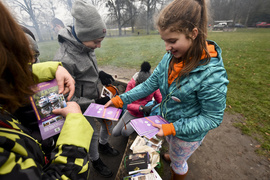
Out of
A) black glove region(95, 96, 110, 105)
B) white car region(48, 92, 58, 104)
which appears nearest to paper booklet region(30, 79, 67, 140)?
white car region(48, 92, 58, 104)

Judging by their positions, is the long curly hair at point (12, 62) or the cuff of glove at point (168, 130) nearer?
the long curly hair at point (12, 62)

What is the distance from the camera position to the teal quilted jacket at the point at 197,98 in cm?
117

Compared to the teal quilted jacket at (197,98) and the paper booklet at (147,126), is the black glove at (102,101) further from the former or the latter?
the teal quilted jacket at (197,98)

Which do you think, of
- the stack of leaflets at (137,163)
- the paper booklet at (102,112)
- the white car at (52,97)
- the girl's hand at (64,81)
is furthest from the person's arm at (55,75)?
the stack of leaflets at (137,163)

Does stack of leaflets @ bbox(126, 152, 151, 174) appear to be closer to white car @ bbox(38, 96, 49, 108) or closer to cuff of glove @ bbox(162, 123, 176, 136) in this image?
cuff of glove @ bbox(162, 123, 176, 136)

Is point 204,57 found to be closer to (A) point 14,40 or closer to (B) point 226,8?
(A) point 14,40

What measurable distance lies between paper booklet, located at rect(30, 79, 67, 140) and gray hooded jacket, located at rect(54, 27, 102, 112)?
0.61m

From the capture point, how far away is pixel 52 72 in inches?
52.9

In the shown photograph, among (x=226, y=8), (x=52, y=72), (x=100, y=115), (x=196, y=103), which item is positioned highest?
(x=226, y=8)

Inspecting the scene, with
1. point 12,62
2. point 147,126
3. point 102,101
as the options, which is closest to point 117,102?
point 102,101

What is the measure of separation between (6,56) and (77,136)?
582 millimetres

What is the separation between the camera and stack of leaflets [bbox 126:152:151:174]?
5.89ft

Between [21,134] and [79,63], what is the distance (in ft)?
3.80

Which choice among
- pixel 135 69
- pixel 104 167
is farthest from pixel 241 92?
pixel 104 167
